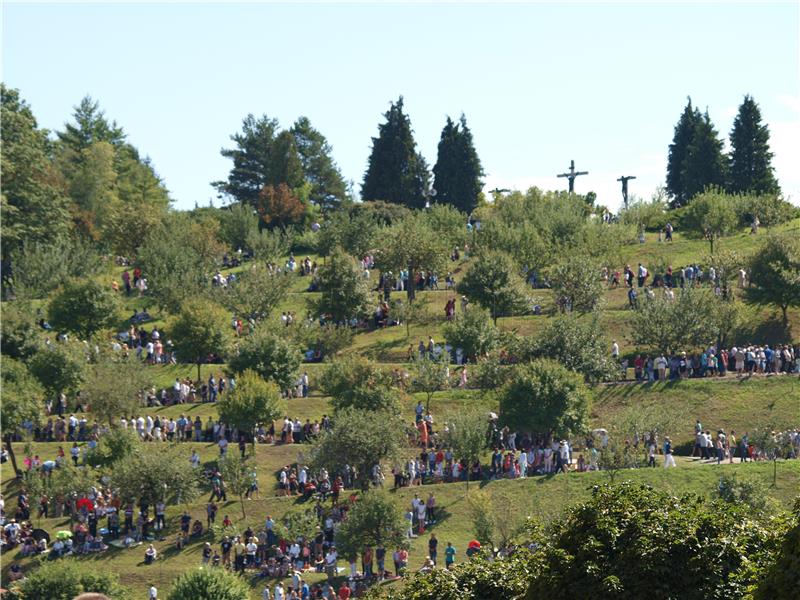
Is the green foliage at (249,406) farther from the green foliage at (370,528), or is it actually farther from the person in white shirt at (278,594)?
the person in white shirt at (278,594)

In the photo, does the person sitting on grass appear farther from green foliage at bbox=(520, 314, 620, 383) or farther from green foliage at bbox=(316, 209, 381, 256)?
green foliage at bbox=(316, 209, 381, 256)

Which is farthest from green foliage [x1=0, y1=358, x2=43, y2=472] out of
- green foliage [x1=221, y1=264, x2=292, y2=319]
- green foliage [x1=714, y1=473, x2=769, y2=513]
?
green foliage [x1=714, y1=473, x2=769, y2=513]

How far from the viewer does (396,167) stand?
3935 inches

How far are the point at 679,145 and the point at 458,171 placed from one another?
14955 millimetres

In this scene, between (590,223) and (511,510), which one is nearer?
(511,510)

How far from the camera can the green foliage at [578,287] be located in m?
67.4

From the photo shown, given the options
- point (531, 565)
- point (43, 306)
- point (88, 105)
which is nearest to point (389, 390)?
point (43, 306)

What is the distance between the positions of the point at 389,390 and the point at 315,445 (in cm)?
A: 654

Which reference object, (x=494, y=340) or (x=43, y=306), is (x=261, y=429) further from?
(x=43, y=306)

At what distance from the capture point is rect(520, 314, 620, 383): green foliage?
191 ft

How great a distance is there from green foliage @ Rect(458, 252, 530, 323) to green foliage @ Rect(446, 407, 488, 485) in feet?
57.2

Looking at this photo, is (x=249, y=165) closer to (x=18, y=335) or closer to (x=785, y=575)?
(x=18, y=335)

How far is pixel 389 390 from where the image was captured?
56.0 m

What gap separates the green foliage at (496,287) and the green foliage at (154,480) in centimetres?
2160
